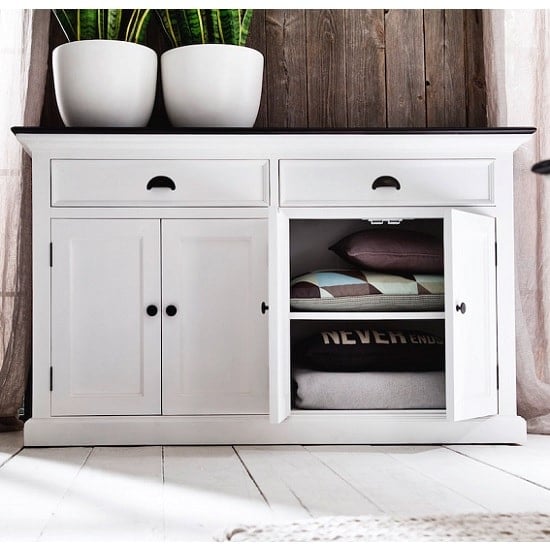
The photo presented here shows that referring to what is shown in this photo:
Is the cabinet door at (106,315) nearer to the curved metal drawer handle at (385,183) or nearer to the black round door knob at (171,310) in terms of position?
the black round door knob at (171,310)

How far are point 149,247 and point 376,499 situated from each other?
1.01m

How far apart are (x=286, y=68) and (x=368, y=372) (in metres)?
1.10

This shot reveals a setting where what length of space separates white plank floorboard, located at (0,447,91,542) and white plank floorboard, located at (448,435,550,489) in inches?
38.8

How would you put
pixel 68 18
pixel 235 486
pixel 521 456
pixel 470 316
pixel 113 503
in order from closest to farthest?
pixel 113 503 < pixel 235 486 < pixel 521 456 < pixel 470 316 < pixel 68 18

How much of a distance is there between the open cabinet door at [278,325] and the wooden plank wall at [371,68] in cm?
73

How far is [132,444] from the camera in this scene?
216 cm

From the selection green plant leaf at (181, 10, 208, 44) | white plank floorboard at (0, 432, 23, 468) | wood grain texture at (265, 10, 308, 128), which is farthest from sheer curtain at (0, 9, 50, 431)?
wood grain texture at (265, 10, 308, 128)

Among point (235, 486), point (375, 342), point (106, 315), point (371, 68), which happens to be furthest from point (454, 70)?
point (235, 486)

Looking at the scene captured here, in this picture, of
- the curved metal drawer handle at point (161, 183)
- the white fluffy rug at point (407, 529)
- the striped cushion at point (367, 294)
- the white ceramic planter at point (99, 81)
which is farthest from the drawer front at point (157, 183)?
the white fluffy rug at point (407, 529)

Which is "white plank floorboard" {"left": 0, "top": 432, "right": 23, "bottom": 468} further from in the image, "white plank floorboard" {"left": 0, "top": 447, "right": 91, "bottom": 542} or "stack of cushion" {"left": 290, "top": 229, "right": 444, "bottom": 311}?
"stack of cushion" {"left": 290, "top": 229, "right": 444, "bottom": 311}

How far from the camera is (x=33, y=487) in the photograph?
164cm

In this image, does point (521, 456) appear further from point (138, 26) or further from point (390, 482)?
point (138, 26)

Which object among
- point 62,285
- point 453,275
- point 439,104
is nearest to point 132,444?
point 62,285

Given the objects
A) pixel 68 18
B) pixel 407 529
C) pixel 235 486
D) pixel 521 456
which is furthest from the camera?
pixel 68 18
